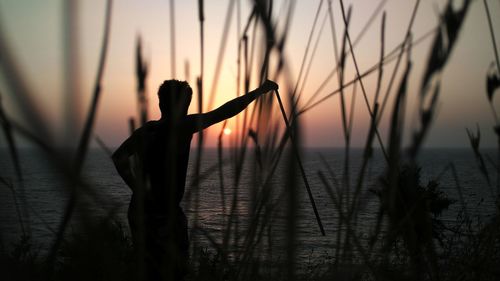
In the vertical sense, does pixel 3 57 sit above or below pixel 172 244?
above

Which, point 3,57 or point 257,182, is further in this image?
point 257,182

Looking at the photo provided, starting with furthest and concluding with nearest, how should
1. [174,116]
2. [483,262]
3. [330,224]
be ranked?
1. [330,224]
2. [483,262]
3. [174,116]

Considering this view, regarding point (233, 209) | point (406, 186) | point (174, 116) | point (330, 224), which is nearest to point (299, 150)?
point (174, 116)

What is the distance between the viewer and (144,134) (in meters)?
0.53

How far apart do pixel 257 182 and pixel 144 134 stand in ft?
0.95

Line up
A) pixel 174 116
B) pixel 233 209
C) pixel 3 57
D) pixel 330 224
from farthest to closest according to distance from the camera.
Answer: pixel 330 224 → pixel 233 209 → pixel 174 116 → pixel 3 57

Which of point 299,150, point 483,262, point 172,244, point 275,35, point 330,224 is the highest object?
point 275,35

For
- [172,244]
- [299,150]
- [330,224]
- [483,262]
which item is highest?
[299,150]

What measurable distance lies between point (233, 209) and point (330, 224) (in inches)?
956

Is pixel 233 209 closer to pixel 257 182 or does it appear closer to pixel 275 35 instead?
pixel 257 182

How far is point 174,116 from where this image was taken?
0.46 metres

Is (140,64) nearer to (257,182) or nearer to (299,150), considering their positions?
(299,150)

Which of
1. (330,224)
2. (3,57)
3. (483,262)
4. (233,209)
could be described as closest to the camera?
(3,57)

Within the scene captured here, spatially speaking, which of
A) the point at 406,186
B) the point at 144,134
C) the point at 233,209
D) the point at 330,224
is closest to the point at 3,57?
the point at 144,134
